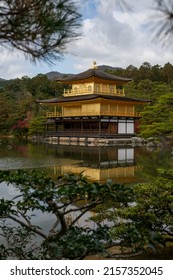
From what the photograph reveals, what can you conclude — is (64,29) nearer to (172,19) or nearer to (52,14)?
(52,14)

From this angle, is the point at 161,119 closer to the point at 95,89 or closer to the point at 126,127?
the point at 126,127

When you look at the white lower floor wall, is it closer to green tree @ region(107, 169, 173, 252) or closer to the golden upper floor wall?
the golden upper floor wall

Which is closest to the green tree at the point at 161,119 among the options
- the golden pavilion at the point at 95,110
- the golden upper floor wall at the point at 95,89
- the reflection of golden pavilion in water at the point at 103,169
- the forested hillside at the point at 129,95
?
the forested hillside at the point at 129,95

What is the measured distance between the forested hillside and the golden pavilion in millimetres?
1671

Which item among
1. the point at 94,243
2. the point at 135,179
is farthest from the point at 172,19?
the point at 135,179

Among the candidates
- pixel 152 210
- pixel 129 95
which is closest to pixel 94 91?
pixel 129 95

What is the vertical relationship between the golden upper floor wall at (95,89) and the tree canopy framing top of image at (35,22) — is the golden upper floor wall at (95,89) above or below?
above

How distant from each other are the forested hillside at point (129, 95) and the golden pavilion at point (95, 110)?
5.48ft

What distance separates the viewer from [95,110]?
2838 centimetres

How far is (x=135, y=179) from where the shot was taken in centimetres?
1077

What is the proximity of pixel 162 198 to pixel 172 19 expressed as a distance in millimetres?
2337

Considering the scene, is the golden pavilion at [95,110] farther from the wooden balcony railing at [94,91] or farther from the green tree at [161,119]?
the green tree at [161,119]

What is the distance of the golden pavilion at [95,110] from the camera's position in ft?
91.2

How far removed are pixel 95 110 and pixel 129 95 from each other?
7645mm
